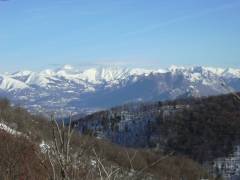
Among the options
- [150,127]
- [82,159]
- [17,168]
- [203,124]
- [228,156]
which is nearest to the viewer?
[82,159]

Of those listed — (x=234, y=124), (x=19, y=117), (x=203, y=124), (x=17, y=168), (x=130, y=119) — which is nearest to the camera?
(x=17, y=168)

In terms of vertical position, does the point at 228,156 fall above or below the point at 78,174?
below

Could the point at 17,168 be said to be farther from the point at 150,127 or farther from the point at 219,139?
the point at 150,127

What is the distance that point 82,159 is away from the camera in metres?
5.80

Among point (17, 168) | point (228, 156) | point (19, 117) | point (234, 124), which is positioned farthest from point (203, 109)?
point (17, 168)

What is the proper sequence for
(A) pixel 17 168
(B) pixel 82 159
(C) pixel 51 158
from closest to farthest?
(C) pixel 51 158
(B) pixel 82 159
(A) pixel 17 168

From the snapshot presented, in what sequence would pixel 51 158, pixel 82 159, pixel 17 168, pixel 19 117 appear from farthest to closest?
pixel 19 117 → pixel 17 168 → pixel 82 159 → pixel 51 158

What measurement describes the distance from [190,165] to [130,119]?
54280mm

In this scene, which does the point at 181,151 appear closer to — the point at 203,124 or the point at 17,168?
the point at 203,124

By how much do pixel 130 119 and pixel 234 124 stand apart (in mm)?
29961

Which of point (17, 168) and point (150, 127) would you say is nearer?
point (17, 168)

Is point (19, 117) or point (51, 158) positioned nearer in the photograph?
point (51, 158)

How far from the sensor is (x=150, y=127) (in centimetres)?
11762

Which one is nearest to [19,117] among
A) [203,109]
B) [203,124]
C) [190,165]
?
[190,165]
